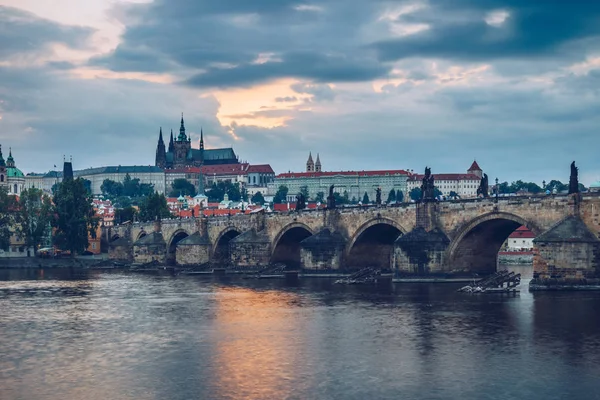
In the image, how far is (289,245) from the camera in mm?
81062

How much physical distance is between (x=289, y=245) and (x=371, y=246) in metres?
12.9

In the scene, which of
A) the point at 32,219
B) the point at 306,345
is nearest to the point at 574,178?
the point at 306,345

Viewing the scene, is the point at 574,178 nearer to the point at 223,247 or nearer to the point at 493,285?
the point at 493,285

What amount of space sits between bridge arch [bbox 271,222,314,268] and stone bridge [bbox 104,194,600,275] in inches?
3.8

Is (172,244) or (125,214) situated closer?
(172,244)

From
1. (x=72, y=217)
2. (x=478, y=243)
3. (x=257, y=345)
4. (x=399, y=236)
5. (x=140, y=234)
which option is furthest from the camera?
(x=140, y=234)

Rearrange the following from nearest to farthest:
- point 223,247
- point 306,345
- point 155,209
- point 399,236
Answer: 1. point 306,345
2. point 399,236
3. point 223,247
4. point 155,209

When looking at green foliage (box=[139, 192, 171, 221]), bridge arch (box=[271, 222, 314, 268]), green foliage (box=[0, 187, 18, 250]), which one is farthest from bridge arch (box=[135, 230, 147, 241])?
bridge arch (box=[271, 222, 314, 268])

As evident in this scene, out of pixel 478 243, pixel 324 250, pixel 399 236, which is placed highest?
pixel 399 236

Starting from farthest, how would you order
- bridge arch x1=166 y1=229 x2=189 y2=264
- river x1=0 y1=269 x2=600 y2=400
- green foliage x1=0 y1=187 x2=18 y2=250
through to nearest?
green foliage x1=0 y1=187 x2=18 y2=250 < bridge arch x1=166 y1=229 x2=189 y2=264 < river x1=0 y1=269 x2=600 y2=400

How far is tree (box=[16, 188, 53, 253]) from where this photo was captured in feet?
337

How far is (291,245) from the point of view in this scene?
81250 mm

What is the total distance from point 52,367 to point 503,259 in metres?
75.5

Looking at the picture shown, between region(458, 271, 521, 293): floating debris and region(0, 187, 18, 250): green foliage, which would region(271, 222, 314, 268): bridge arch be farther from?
region(0, 187, 18, 250): green foliage
